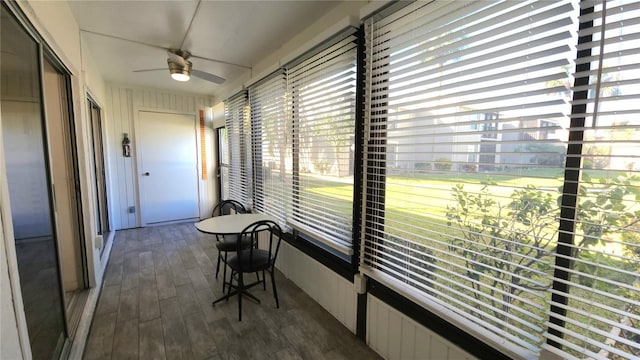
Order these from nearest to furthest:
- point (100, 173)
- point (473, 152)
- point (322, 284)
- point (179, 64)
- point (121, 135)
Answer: point (473, 152) < point (322, 284) < point (179, 64) < point (100, 173) < point (121, 135)

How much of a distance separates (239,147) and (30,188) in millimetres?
2678

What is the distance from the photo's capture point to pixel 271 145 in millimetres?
3098

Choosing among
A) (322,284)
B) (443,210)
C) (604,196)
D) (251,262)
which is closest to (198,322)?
(251,262)

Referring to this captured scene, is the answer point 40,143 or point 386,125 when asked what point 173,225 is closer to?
point 40,143

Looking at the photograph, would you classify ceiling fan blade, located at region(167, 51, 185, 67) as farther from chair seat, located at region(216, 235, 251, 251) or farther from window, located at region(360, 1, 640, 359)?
window, located at region(360, 1, 640, 359)

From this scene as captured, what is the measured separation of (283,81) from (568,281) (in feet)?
8.54

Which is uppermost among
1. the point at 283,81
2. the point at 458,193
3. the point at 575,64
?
the point at 283,81

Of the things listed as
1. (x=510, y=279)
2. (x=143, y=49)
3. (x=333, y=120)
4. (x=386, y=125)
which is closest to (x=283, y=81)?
(x=333, y=120)

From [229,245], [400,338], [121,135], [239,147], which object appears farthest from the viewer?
[121,135]

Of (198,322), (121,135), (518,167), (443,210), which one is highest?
(121,135)

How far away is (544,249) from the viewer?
108 cm

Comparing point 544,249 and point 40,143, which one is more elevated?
point 40,143

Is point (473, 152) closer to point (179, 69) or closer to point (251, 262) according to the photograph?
point (251, 262)

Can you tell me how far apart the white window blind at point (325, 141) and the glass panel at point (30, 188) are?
1.76 meters
